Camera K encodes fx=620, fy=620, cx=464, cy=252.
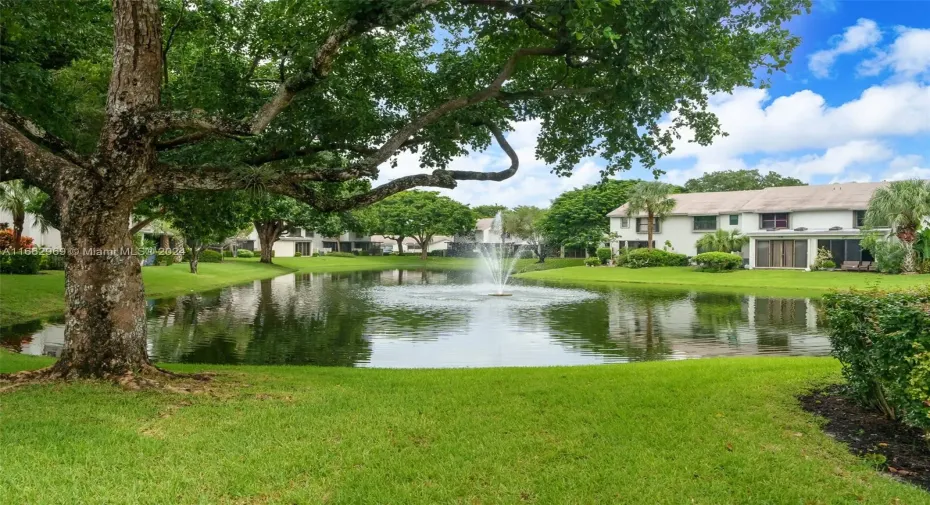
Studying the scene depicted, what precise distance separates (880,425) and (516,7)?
22.7ft

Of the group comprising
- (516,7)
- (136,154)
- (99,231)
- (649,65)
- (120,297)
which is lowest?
(120,297)

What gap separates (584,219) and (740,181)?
27333mm

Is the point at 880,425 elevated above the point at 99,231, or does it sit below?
below

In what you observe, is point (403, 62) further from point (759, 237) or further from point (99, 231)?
point (759, 237)

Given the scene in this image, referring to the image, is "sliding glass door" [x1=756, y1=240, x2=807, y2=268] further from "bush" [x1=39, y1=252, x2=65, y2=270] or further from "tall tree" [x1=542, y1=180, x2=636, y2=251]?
"bush" [x1=39, y1=252, x2=65, y2=270]

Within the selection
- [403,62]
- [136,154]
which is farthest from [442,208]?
[136,154]

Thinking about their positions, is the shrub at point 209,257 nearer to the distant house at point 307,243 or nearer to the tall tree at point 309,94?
the distant house at point 307,243

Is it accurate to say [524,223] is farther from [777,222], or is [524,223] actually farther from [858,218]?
[858,218]

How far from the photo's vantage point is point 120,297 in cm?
811

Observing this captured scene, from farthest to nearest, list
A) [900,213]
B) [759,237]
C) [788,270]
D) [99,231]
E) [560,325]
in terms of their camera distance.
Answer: [759,237], [788,270], [900,213], [560,325], [99,231]

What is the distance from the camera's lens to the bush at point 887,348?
532cm

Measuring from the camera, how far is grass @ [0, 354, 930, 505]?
473 cm

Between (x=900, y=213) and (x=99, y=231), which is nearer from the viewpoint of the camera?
(x=99, y=231)

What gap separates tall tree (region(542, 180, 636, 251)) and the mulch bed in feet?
173
